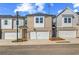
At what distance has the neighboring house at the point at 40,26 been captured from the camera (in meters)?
25.2

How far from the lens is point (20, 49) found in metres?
25.1

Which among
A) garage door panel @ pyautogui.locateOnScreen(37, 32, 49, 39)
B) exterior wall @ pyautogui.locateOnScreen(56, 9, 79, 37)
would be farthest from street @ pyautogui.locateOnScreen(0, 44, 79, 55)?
exterior wall @ pyautogui.locateOnScreen(56, 9, 79, 37)

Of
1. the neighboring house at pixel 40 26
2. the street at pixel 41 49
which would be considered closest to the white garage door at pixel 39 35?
the neighboring house at pixel 40 26

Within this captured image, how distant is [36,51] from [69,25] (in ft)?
2.50

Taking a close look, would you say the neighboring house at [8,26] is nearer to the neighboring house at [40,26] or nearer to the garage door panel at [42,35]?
the neighboring house at [40,26]

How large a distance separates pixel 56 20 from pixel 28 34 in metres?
0.56

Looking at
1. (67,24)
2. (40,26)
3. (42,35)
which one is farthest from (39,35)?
(67,24)

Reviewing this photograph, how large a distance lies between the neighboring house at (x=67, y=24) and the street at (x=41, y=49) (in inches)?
8.4

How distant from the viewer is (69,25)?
25.2m

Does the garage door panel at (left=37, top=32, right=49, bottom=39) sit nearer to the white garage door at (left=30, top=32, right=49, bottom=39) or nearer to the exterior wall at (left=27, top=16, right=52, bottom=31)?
the white garage door at (left=30, top=32, right=49, bottom=39)

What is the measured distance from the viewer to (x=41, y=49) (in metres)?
25.2

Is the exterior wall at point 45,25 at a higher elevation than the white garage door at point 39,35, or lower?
higher

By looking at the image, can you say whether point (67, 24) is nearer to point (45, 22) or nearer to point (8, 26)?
point (45, 22)

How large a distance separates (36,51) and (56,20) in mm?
666
